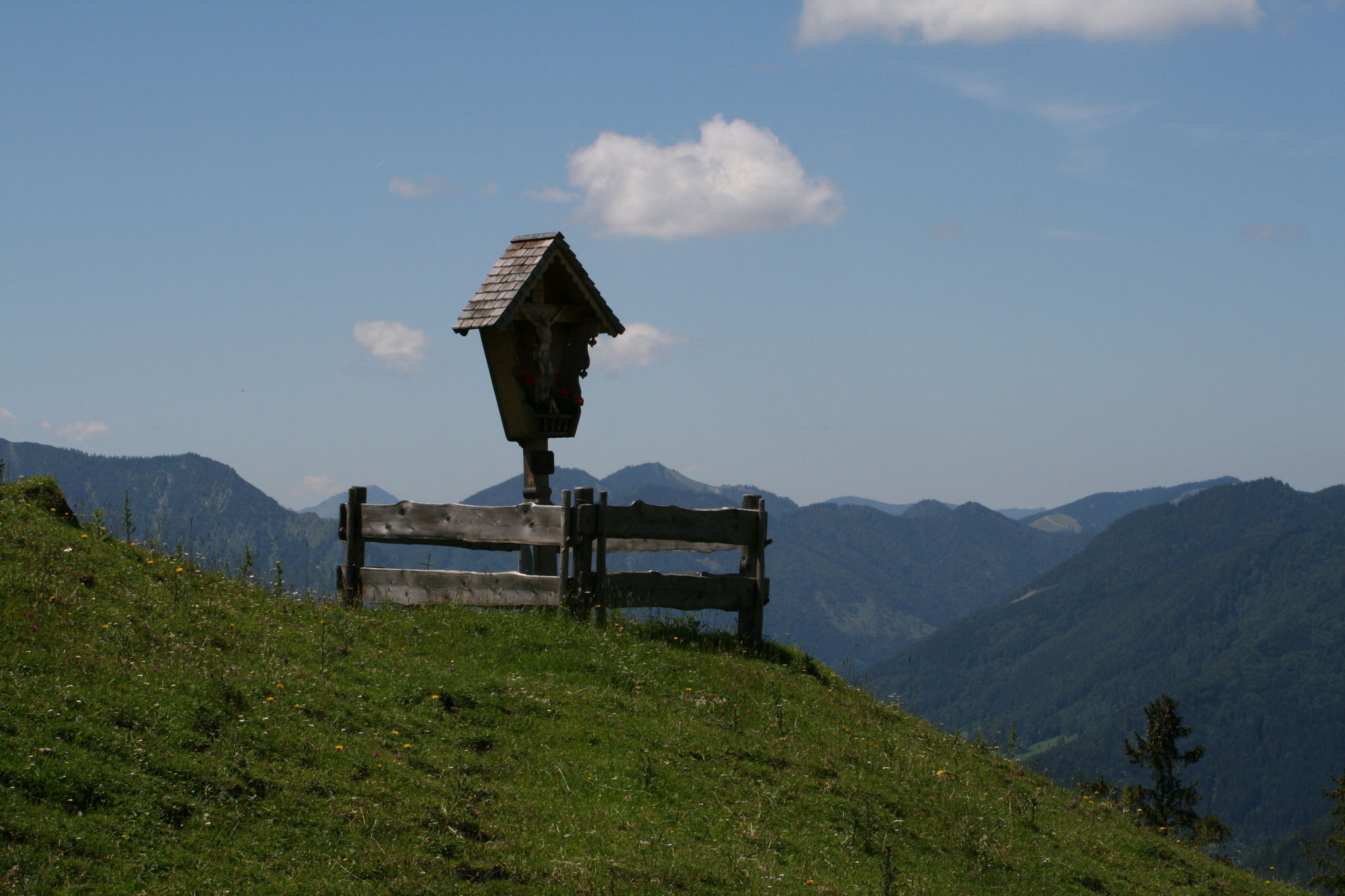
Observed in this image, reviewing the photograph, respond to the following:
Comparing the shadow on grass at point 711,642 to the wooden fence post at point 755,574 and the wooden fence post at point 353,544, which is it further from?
the wooden fence post at point 353,544

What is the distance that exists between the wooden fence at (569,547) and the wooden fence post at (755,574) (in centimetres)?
1

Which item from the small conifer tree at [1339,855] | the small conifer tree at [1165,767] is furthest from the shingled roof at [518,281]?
the small conifer tree at [1165,767]

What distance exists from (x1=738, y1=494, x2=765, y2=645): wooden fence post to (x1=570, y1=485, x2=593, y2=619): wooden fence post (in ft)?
7.39

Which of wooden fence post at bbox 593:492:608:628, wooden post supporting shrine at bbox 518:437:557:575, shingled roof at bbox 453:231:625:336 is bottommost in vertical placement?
wooden fence post at bbox 593:492:608:628

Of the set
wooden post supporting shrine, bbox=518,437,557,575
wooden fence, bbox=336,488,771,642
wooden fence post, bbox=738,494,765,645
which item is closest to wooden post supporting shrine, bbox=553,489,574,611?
wooden fence, bbox=336,488,771,642

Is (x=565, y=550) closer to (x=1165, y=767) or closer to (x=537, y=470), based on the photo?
(x=537, y=470)

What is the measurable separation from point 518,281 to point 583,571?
4425mm

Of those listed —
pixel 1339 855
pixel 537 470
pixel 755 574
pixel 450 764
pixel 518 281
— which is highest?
pixel 518 281

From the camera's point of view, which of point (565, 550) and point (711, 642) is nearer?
point (565, 550)

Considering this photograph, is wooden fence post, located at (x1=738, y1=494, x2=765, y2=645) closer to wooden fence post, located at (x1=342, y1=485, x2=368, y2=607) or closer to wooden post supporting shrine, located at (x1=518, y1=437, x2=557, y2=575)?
wooden post supporting shrine, located at (x1=518, y1=437, x2=557, y2=575)

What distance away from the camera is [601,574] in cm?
1407

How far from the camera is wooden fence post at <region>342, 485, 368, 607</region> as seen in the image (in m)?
15.1

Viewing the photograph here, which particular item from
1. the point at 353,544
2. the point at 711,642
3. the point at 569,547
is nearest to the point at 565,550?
the point at 569,547

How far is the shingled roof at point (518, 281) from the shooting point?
15.5 meters
